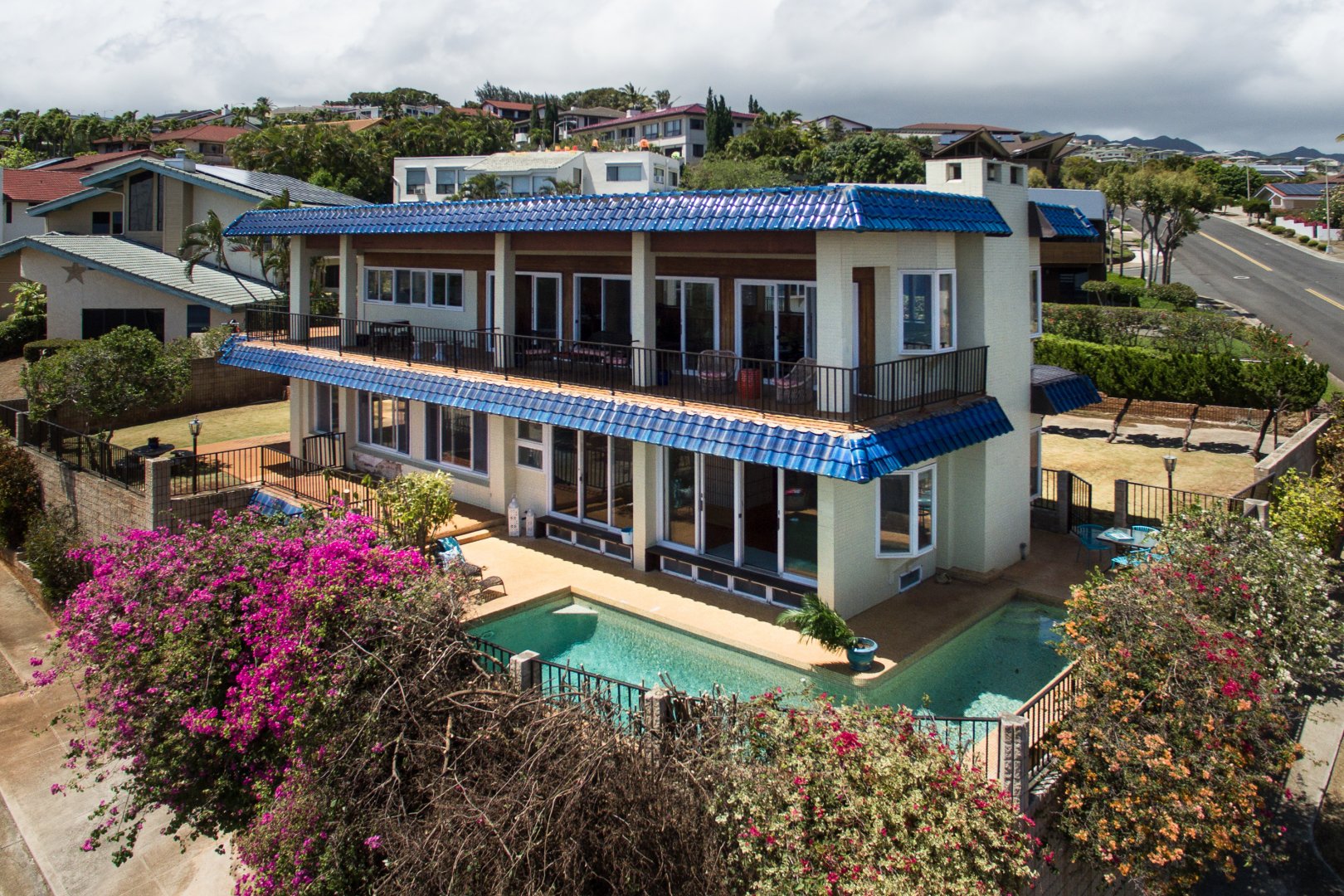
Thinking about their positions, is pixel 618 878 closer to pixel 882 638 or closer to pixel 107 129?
pixel 882 638

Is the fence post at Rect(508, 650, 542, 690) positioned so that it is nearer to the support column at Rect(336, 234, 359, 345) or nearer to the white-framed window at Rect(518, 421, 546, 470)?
the white-framed window at Rect(518, 421, 546, 470)

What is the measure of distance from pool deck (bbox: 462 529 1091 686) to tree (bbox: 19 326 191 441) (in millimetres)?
11646

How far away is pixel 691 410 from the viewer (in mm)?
16484

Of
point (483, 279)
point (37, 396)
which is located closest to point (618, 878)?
point (483, 279)

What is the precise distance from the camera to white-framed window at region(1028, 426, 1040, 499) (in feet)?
67.7

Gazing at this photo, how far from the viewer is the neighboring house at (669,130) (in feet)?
398

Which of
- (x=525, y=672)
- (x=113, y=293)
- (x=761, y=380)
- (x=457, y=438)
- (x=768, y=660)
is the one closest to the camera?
(x=525, y=672)

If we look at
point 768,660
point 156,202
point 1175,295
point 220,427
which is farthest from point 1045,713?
point 1175,295

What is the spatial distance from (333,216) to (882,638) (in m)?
17.3

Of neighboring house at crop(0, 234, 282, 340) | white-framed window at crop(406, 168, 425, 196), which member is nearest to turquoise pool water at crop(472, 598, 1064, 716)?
neighboring house at crop(0, 234, 282, 340)

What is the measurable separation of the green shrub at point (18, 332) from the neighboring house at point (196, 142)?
72363 millimetres

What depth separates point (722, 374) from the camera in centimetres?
1816

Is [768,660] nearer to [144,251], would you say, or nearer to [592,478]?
[592,478]

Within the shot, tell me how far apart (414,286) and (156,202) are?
77.1ft
